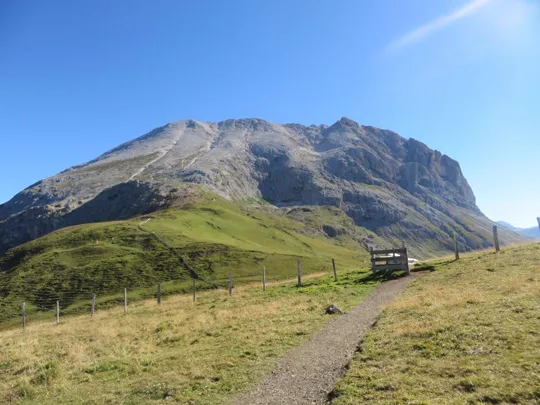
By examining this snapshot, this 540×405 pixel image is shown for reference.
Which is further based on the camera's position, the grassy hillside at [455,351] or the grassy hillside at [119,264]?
the grassy hillside at [119,264]

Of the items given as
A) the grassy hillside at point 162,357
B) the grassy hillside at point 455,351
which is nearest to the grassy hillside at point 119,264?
the grassy hillside at point 162,357

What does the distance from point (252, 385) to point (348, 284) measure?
83.1ft

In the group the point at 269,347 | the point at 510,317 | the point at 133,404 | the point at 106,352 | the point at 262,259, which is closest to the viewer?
the point at 133,404

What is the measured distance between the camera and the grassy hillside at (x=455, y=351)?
8875 mm

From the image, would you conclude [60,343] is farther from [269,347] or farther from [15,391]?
[269,347]

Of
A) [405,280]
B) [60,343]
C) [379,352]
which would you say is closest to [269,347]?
[379,352]

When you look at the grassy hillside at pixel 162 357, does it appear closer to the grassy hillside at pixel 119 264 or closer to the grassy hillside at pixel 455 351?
the grassy hillside at pixel 455 351

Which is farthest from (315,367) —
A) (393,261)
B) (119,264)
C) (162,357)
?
(119,264)

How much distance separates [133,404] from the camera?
1159 centimetres

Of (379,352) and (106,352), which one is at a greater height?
(379,352)

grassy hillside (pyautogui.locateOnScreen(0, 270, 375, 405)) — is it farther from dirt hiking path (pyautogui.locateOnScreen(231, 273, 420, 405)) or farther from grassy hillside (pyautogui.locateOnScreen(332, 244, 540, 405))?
grassy hillside (pyautogui.locateOnScreen(332, 244, 540, 405))

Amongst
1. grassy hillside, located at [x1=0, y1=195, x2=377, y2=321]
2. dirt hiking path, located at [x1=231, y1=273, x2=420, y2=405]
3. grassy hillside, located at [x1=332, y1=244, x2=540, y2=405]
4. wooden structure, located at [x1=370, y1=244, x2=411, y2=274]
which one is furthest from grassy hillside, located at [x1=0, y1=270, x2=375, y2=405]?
grassy hillside, located at [x1=0, y1=195, x2=377, y2=321]

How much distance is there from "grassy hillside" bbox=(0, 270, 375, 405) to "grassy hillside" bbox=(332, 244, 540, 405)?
409 cm

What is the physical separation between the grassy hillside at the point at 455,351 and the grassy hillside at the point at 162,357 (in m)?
4.09
